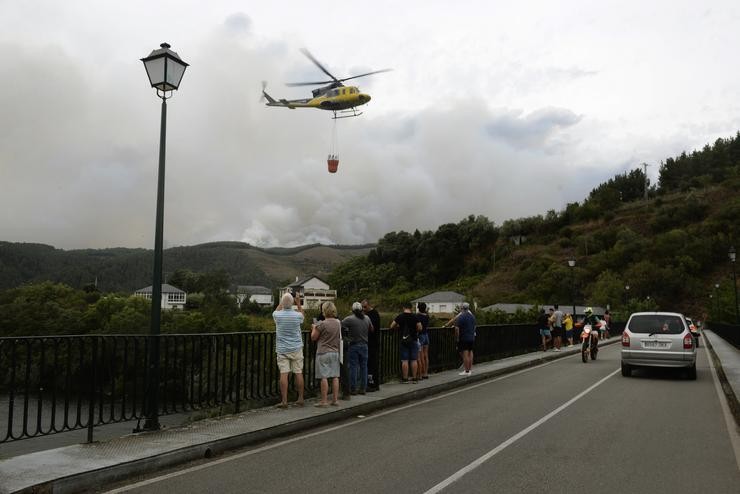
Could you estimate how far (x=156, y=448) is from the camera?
691 cm

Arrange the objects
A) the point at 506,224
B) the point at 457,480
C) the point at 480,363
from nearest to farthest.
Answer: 1. the point at 457,480
2. the point at 480,363
3. the point at 506,224

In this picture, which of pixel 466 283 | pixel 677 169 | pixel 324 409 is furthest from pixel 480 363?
pixel 677 169

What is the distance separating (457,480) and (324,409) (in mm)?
4199

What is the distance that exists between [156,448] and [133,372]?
1.97 metres

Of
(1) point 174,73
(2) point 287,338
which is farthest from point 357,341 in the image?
(1) point 174,73

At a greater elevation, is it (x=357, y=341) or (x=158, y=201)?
(x=158, y=201)

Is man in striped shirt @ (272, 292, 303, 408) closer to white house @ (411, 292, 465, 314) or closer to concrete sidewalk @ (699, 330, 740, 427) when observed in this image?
concrete sidewalk @ (699, 330, 740, 427)

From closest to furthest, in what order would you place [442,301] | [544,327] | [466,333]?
[466,333], [544,327], [442,301]

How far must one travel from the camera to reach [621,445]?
776cm

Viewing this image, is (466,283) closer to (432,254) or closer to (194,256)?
(432,254)

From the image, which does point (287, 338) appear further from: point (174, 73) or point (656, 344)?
point (656, 344)

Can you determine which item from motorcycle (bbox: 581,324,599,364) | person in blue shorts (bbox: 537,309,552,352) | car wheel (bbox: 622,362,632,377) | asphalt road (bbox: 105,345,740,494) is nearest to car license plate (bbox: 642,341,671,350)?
car wheel (bbox: 622,362,632,377)

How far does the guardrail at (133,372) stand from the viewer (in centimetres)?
676

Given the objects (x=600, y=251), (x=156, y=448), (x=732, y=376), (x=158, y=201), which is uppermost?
(x=600, y=251)
